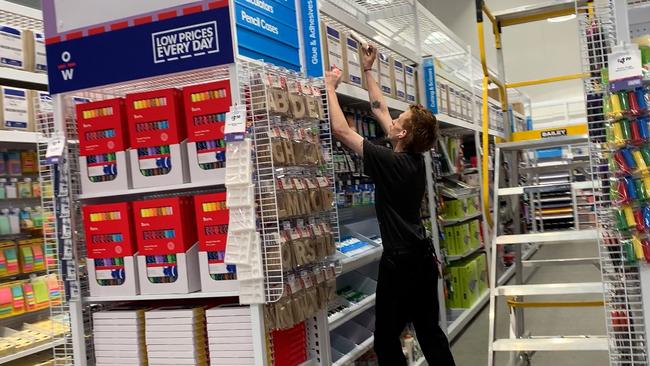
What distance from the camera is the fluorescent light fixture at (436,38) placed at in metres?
7.16

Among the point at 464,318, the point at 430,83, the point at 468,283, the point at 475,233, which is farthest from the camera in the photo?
the point at 475,233

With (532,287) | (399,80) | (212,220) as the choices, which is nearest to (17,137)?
(212,220)

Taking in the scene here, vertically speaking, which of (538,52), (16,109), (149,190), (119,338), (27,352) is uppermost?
(538,52)

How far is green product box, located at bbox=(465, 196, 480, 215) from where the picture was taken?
691cm

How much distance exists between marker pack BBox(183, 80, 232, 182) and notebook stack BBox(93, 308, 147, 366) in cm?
76

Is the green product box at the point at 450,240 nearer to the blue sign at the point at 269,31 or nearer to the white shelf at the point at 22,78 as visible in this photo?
the blue sign at the point at 269,31

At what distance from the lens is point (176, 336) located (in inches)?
100

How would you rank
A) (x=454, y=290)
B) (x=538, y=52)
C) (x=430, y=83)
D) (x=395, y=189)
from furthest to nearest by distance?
(x=538, y=52) < (x=454, y=290) < (x=430, y=83) < (x=395, y=189)

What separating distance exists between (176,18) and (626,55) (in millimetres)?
1930

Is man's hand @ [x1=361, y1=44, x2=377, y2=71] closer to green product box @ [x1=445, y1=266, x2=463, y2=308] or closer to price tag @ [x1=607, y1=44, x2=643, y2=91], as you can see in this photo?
→ price tag @ [x1=607, y1=44, x2=643, y2=91]

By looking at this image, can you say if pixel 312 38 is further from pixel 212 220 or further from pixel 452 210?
pixel 452 210

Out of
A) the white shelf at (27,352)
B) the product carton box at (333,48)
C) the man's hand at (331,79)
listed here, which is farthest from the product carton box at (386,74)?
the white shelf at (27,352)

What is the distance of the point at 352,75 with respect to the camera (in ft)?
12.4

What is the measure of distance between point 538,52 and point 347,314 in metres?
11.8
